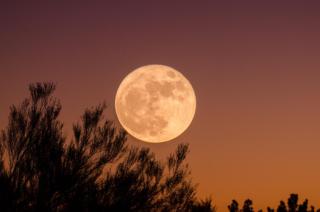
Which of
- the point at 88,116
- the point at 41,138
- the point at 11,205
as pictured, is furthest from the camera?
the point at 88,116

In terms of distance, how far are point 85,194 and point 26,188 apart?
1.76 meters

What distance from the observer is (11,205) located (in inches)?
598

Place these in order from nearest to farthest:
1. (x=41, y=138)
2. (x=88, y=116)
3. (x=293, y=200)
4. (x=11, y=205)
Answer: (x=11, y=205)
(x=41, y=138)
(x=88, y=116)
(x=293, y=200)

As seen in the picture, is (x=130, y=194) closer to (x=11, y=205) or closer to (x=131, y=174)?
(x=131, y=174)

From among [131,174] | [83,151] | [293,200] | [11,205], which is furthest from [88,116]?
[293,200]

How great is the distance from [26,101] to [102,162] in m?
3.06

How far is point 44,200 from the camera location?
51.4 ft

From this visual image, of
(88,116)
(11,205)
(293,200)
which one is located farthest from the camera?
(293,200)

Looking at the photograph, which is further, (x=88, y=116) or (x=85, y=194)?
(x=88, y=116)

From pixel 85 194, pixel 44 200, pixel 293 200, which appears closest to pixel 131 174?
pixel 85 194

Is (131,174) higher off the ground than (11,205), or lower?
higher

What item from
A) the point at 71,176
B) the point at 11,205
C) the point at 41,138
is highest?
the point at 41,138

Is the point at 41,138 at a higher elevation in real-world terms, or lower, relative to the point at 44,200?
higher

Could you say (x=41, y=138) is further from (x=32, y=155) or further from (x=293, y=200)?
(x=293, y=200)
